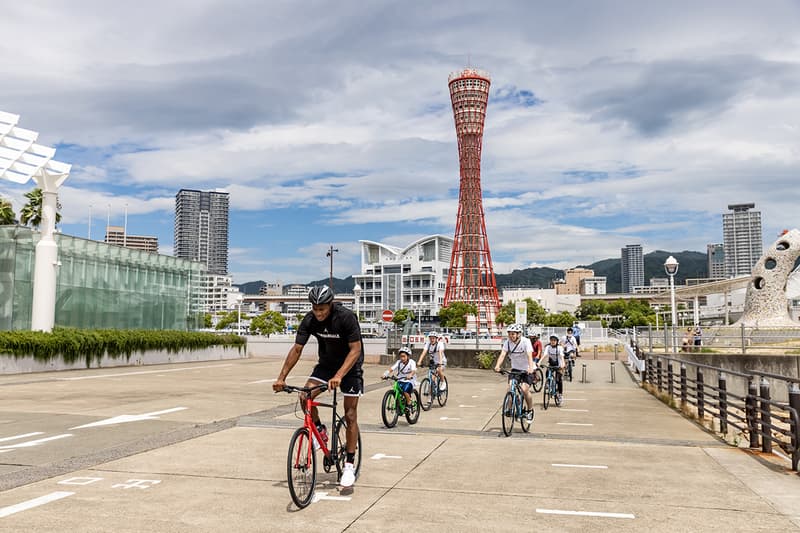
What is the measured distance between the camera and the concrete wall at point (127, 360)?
76.3ft

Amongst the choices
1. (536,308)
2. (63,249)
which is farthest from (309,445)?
(536,308)

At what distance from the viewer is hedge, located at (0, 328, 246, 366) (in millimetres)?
23516

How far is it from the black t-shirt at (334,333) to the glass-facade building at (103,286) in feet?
87.2

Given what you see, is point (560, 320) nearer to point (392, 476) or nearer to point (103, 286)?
point (103, 286)

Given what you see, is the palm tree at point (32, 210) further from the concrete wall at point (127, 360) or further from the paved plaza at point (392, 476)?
the paved plaza at point (392, 476)

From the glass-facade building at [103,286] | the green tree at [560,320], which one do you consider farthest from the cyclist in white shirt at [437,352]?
the green tree at [560,320]

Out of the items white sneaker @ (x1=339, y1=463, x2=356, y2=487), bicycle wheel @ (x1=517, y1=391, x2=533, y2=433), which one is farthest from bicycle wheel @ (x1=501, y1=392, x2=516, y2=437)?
white sneaker @ (x1=339, y1=463, x2=356, y2=487)

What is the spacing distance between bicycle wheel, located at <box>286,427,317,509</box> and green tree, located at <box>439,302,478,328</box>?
401ft

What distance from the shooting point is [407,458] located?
8422mm

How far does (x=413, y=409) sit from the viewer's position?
11984mm

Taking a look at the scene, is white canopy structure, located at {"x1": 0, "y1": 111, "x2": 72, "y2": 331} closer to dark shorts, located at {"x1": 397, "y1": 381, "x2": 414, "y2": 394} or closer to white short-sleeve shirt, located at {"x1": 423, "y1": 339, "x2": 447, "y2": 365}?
white short-sleeve shirt, located at {"x1": 423, "y1": 339, "x2": 447, "y2": 365}

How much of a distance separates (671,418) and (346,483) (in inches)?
374

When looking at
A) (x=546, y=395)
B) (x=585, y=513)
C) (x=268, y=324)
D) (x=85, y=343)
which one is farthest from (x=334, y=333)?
(x=268, y=324)

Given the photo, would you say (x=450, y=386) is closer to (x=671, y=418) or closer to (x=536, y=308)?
(x=671, y=418)
